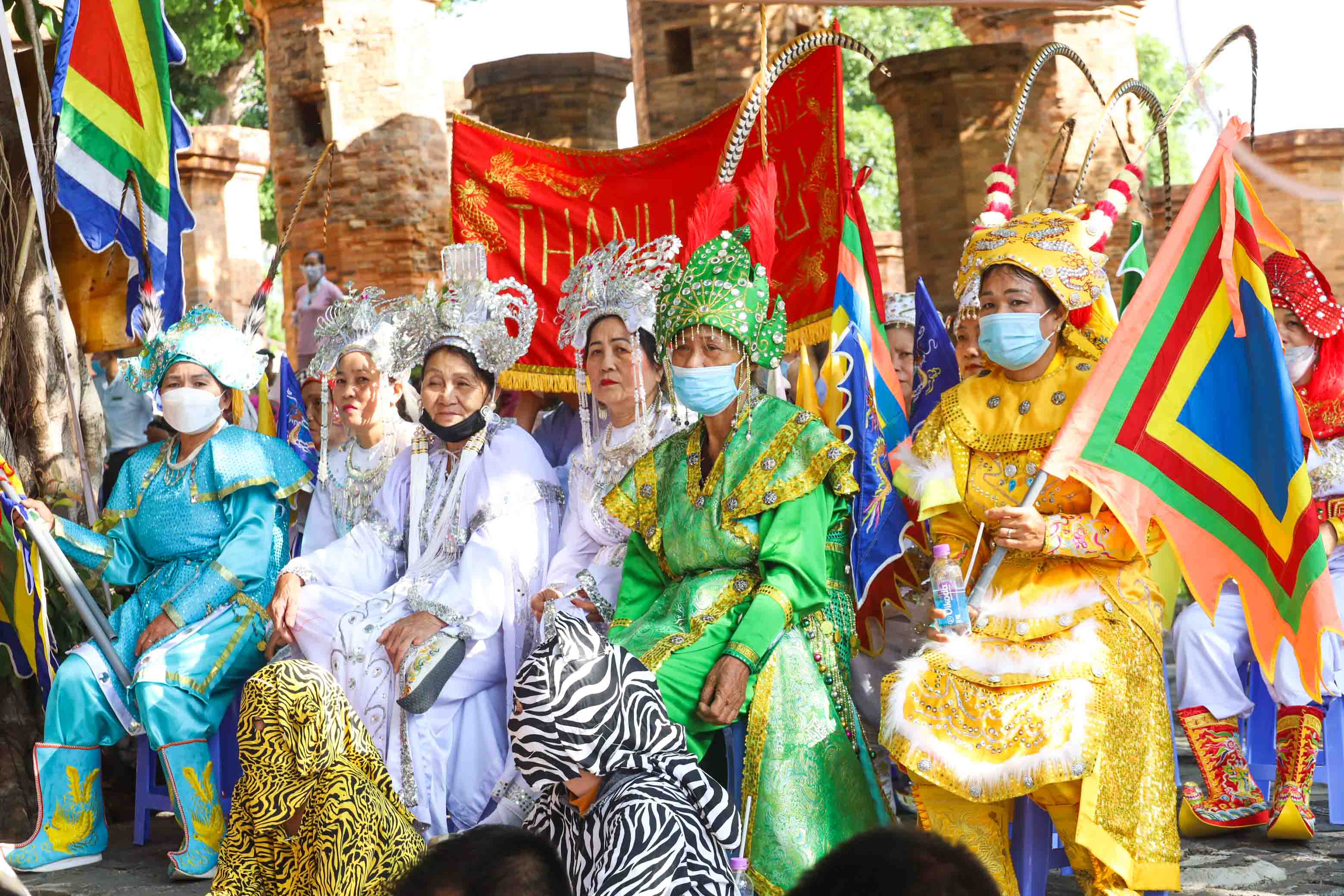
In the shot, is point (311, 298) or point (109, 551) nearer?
point (109, 551)

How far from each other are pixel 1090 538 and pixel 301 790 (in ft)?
6.72

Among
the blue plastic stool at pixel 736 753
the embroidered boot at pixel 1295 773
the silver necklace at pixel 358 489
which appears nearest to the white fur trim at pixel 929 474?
the blue plastic stool at pixel 736 753

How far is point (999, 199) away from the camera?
14.5 ft

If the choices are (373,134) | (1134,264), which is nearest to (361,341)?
(1134,264)

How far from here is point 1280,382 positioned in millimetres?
3928

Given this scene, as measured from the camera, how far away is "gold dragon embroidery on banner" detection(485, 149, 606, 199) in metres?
6.46

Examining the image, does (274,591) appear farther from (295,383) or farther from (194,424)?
(295,383)

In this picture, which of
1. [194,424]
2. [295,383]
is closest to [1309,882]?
[194,424]

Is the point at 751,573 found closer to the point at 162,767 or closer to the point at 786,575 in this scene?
the point at 786,575

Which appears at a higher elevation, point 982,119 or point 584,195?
point 982,119

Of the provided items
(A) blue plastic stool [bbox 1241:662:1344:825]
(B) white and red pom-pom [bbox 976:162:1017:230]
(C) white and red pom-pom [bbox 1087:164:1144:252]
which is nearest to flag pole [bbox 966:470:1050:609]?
(C) white and red pom-pom [bbox 1087:164:1144:252]

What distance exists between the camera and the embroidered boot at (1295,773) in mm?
4551

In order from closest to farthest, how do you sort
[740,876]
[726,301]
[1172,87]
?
[740,876] → [726,301] → [1172,87]

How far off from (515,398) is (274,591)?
1911 millimetres
